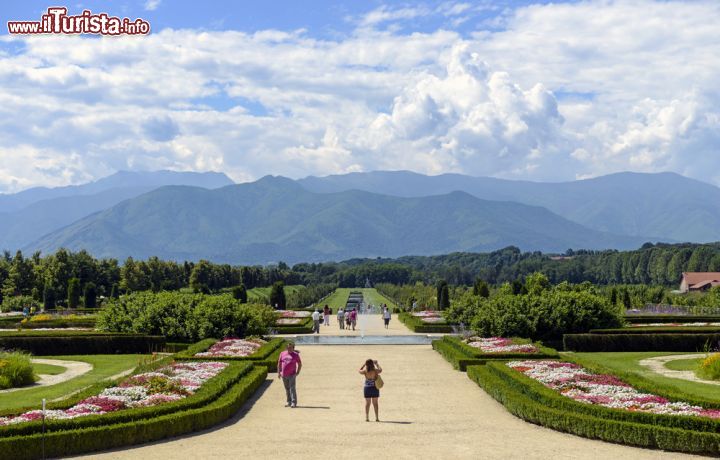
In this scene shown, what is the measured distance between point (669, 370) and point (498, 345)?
19.7ft

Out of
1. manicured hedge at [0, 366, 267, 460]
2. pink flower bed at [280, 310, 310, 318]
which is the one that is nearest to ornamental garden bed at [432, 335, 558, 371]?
manicured hedge at [0, 366, 267, 460]

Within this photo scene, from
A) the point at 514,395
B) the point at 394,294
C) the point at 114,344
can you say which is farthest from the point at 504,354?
the point at 394,294

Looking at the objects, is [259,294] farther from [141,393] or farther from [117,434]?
[117,434]

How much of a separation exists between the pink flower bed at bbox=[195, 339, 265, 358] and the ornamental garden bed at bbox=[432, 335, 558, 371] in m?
6.92

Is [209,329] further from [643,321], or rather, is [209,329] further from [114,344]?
[643,321]

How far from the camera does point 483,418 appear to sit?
716 inches

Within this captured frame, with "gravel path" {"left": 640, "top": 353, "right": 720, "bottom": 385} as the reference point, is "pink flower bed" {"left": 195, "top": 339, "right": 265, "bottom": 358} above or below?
above

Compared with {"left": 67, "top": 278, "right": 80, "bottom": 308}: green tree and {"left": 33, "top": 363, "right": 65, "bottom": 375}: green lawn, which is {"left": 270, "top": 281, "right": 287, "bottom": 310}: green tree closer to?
{"left": 67, "top": 278, "right": 80, "bottom": 308}: green tree

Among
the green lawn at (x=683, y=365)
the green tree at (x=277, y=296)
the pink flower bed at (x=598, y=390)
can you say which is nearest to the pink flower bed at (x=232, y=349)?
the pink flower bed at (x=598, y=390)

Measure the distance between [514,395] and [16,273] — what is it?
66.3 m

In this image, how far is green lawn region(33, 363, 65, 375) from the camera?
2717cm

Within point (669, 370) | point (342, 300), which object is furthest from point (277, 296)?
point (669, 370)

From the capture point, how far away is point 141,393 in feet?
60.7

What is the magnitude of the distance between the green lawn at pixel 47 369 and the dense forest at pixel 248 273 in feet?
98.6
